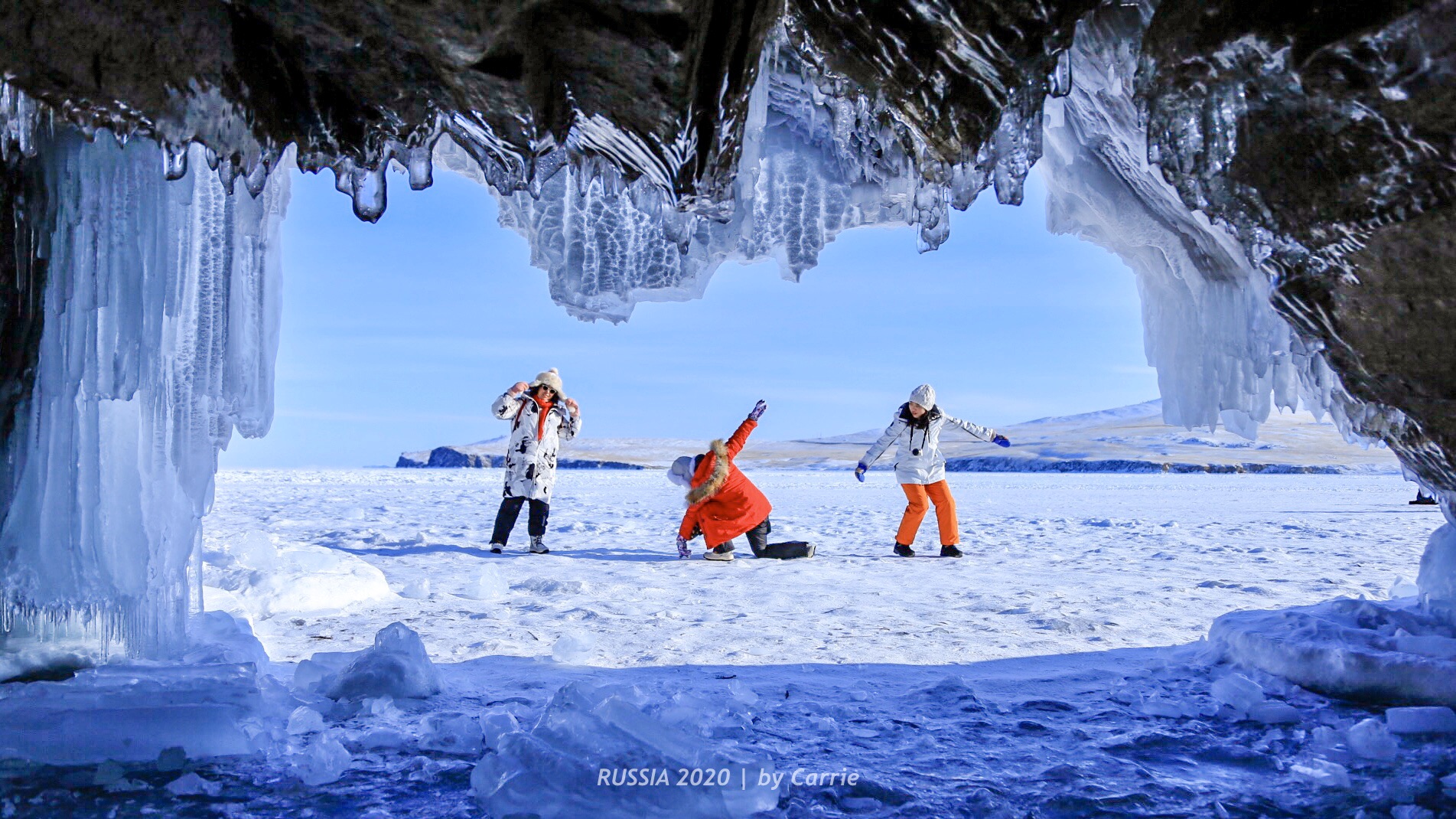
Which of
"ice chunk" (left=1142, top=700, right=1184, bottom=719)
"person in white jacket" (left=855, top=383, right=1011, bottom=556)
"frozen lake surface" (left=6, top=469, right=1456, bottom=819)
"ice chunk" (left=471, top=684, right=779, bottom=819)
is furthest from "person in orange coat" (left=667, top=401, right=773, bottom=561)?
"ice chunk" (left=471, top=684, right=779, bottom=819)

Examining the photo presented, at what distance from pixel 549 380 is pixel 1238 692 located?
5.19 m

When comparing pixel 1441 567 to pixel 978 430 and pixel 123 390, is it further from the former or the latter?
pixel 123 390

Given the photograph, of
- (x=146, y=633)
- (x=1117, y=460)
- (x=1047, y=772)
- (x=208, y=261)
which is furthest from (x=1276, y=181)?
(x=1117, y=460)

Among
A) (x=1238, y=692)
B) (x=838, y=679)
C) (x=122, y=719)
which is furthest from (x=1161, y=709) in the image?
(x=122, y=719)

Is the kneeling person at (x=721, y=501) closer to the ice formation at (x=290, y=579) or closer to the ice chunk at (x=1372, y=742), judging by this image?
the ice formation at (x=290, y=579)

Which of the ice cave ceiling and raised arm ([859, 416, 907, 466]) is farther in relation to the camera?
raised arm ([859, 416, 907, 466])

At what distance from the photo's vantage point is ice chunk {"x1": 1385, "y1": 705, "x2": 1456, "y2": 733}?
2.56 metres

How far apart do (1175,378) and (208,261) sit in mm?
4610

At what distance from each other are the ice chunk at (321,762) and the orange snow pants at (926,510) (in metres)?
5.17

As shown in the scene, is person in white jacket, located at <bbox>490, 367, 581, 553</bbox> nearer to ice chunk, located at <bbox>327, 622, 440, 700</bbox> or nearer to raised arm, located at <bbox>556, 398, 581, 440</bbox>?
raised arm, located at <bbox>556, 398, 581, 440</bbox>

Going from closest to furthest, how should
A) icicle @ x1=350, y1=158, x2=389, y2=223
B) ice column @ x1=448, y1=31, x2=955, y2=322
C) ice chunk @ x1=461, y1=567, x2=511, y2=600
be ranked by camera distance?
icicle @ x1=350, y1=158, x2=389, y2=223
ice chunk @ x1=461, y1=567, x2=511, y2=600
ice column @ x1=448, y1=31, x2=955, y2=322

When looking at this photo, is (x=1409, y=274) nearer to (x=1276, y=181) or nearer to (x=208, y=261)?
(x=1276, y=181)

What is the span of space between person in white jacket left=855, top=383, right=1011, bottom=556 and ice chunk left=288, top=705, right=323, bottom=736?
16.0 feet

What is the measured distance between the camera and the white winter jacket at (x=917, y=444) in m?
6.89
